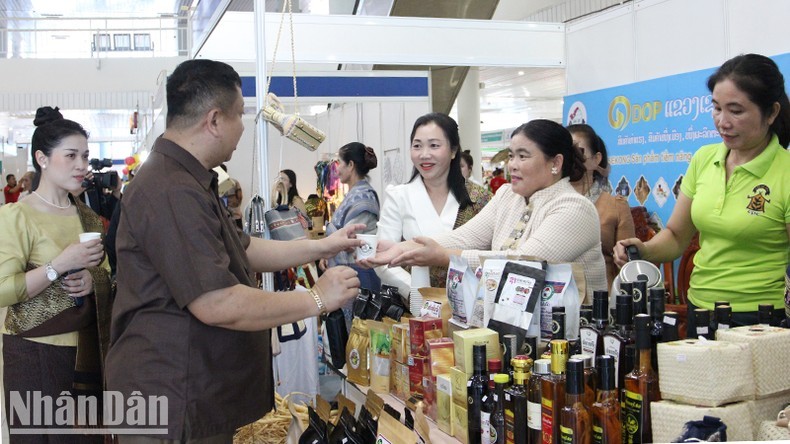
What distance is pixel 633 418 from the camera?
1.56 metres

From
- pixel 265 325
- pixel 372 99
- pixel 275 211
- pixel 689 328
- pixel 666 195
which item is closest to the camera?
pixel 689 328

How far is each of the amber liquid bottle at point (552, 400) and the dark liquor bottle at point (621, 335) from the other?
0.15 metres

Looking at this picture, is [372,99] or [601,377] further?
[372,99]

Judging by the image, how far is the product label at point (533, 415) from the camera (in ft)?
5.12

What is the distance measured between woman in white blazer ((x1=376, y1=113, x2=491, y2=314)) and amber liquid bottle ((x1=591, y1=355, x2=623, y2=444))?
5.37ft

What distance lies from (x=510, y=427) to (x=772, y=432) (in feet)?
1.70

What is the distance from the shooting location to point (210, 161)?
2000 millimetres

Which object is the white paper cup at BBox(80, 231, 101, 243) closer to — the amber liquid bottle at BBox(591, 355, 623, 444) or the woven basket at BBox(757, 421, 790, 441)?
the amber liquid bottle at BBox(591, 355, 623, 444)

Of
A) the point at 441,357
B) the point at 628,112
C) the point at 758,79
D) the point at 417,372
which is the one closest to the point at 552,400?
the point at 441,357

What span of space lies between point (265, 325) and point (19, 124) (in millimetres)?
20753

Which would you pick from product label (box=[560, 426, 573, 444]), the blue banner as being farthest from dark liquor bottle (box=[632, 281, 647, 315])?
the blue banner

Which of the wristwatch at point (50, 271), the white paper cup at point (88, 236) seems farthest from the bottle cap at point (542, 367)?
the wristwatch at point (50, 271)

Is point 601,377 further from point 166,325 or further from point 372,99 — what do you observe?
point 372,99

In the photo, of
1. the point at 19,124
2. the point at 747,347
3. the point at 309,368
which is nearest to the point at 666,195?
the point at 309,368
